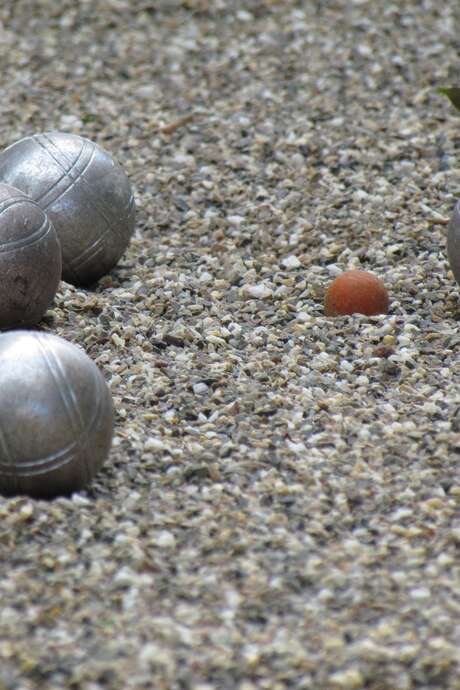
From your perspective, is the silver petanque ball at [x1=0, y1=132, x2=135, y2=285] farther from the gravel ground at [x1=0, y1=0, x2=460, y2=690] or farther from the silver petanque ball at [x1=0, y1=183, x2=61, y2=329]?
the silver petanque ball at [x1=0, y1=183, x2=61, y2=329]

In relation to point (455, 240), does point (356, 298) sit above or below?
below

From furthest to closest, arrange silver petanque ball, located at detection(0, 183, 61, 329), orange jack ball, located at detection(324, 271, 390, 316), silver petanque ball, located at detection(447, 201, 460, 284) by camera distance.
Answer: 1. orange jack ball, located at detection(324, 271, 390, 316)
2. silver petanque ball, located at detection(447, 201, 460, 284)
3. silver petanque ball, located at detection(0, 183, 61, 329)

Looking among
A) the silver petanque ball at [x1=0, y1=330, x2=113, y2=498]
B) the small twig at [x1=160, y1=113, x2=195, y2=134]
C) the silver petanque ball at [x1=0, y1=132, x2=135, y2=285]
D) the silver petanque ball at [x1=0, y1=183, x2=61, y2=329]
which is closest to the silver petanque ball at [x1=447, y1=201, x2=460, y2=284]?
the silver petanque ball at [x1=0, y1=132, x2=135, y2=285]

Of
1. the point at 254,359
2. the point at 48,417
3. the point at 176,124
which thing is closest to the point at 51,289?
Result: the point at 254,359

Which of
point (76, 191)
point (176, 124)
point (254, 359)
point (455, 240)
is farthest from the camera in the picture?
point (176, 124)

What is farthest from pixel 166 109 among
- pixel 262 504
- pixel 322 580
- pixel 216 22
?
pixel 322 580

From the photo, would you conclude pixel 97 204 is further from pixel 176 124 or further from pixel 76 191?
pixel 176 124

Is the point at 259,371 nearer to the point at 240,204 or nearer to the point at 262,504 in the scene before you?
the point at 262,504
